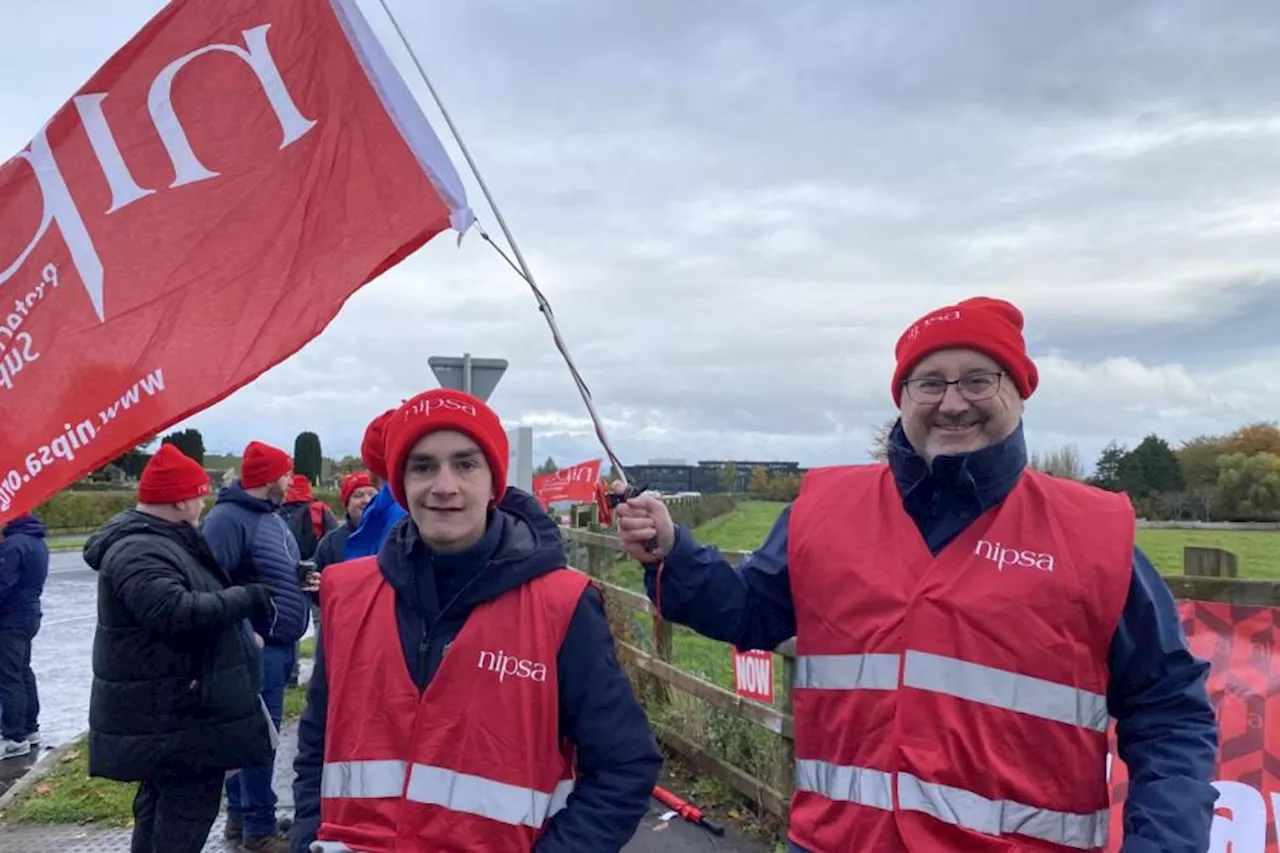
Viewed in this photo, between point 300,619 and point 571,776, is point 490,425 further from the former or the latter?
A: point 300,619

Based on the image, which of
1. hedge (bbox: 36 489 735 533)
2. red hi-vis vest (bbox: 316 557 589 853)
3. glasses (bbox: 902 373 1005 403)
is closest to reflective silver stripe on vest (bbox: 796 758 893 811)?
red hi-vis vest (bbox: 316 557 589 853)

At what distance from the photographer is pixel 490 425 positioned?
104 inches

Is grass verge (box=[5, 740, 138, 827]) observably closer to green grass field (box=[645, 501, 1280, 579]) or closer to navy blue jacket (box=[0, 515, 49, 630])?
navy blue jacket (box=[0, 515, 49, 630])

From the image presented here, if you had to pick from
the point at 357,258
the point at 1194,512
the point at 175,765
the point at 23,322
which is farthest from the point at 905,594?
the point at 1194,512

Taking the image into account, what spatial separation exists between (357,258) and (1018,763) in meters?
2.17

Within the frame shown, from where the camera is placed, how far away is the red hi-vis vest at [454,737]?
7.56 feet

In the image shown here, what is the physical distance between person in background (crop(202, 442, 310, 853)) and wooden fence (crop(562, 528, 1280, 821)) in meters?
1.84

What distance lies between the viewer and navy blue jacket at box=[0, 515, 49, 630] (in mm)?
7125

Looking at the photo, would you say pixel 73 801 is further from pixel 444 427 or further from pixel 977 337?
pixel 977 337

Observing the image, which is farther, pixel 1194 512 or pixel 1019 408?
pixel 1194 512

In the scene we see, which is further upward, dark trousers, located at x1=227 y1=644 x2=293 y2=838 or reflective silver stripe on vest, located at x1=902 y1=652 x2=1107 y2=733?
reflective silver stripe on vest, located at x1=902 y1=652 x2=1107 y2=733

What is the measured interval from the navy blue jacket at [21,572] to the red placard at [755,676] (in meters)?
4.95

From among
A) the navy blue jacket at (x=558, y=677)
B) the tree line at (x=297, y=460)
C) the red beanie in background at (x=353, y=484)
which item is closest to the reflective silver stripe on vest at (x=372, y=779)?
the navy blue jacket at (x=558, y=677)

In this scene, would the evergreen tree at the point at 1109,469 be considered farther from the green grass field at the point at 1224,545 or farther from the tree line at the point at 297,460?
the tree line at the point at 297,460
